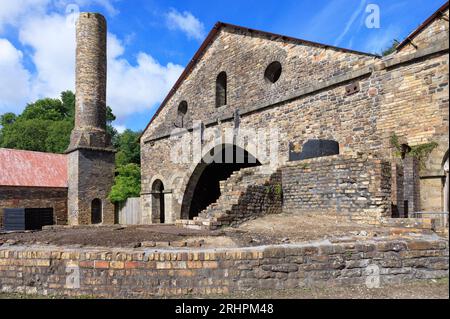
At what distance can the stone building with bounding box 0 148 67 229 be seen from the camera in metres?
18.3

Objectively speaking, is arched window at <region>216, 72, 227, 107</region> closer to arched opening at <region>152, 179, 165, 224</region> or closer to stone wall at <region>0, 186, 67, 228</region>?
arched opening at <region>152, 179, 165, 224</region>

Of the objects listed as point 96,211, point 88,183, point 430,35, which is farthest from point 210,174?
point 430,35

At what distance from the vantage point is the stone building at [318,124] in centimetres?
802

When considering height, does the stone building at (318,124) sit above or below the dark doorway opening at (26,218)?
above

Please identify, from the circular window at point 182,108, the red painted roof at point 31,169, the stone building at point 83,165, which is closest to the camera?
the circular window at point 182,108

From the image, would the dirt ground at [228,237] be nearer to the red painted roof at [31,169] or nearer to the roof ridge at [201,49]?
the roof ridge at [201,49]

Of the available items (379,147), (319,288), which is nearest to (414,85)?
(379,147)

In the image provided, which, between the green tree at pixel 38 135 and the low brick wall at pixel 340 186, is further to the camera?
the green tree at pixel 38 135

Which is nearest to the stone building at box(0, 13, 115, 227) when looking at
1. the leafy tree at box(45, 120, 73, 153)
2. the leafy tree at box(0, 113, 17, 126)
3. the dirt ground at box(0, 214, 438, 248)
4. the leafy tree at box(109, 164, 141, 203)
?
the leafy tree at box(109, 164, 141, 203)

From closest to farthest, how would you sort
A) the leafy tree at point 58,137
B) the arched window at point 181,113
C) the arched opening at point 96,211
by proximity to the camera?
the arched window at point 181,113, the arched opening at point 96,211, the leafy tree at point 58,137

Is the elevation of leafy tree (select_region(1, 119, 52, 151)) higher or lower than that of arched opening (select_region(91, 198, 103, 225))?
higher

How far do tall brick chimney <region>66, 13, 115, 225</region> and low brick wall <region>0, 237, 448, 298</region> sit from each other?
14.8m

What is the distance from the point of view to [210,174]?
687 inches

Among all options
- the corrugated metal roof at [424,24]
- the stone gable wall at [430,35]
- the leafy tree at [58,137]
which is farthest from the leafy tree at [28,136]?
the stone gable wall at [430,35]
